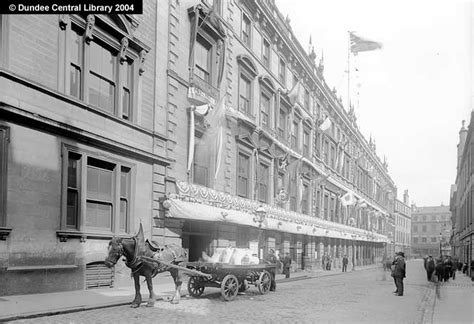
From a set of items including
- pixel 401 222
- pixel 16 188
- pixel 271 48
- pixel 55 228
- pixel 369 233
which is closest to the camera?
pixel 16 188

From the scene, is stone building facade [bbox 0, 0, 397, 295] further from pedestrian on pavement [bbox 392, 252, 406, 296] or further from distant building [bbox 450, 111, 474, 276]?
distant building [bbox 450, 111, 474, 276]

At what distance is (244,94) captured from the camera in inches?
1180

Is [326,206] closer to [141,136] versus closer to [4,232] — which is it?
[141,136]

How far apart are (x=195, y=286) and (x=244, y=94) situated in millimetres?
16666

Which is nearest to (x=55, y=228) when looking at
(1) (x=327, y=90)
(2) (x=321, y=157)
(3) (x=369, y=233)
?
(2) (x=321, y=157)

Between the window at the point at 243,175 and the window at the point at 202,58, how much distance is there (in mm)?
5263

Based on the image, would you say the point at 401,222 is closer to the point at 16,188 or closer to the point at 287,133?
the point at 287,133

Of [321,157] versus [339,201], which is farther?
A: [339,201]

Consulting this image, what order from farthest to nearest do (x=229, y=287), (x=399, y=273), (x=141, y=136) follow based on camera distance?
(x=141, y=136)
(x=399, y=273)
(x=229, y=287)

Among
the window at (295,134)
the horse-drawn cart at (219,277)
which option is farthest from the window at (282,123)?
the horse-drawn cart at (219,277)

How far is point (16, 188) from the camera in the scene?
1396cm

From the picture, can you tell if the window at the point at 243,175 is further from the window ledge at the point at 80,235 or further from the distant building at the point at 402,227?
the distant building at the point at 402,227

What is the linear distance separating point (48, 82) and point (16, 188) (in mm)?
3273

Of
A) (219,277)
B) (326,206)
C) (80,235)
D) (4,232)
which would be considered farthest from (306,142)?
(4,232)
